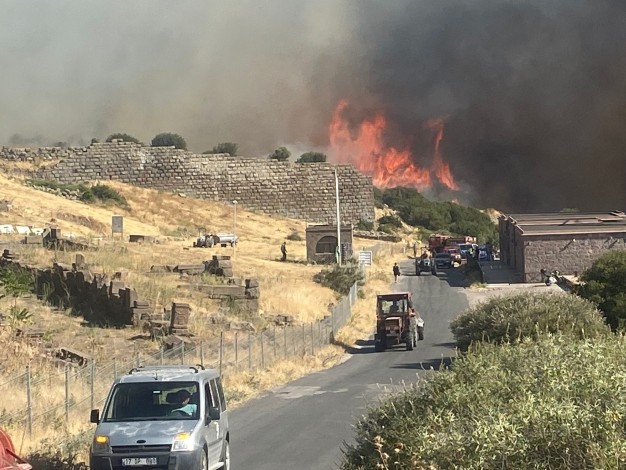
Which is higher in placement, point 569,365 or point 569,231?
point 569,231

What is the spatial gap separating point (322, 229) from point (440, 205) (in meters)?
60.6

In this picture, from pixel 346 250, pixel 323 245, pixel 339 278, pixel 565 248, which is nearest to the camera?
pixel 339 278

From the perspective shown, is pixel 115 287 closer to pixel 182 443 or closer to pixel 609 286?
pixel 609 286

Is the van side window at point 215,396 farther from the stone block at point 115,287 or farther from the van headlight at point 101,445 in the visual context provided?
the stone block at point 115,287

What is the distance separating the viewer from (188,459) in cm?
1564

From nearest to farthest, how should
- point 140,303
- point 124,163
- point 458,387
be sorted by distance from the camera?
1. point 458,387
2. point 140,303
3. point 124,163

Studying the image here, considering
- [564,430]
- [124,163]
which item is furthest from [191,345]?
[124,163]

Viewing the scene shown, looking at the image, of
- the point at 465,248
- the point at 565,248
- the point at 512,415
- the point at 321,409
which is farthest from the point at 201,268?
the point at 512,415

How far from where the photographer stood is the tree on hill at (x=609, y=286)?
42.5 meters

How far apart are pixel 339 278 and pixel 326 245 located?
1508 cm

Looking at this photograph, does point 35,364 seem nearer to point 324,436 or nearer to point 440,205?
point 324,436

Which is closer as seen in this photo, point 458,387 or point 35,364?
point 458,387

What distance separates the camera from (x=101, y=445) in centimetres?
1592

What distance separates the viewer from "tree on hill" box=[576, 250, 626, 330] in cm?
4253
